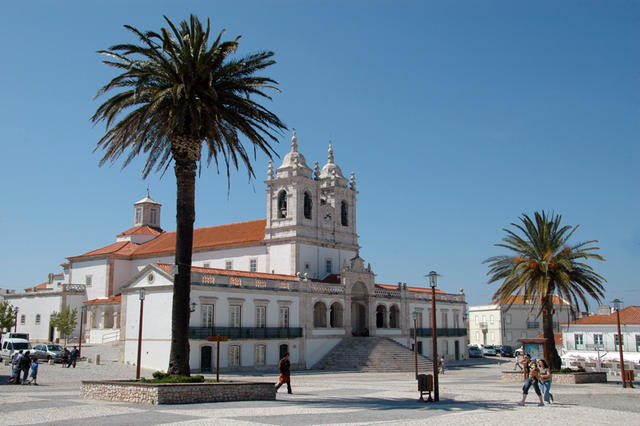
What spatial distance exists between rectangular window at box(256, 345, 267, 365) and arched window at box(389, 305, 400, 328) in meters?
17.2

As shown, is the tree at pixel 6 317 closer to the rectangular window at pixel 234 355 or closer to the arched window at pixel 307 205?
the rectangular window at pixel 234 355

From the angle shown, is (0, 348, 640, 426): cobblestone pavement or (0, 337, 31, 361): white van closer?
(0, 348, 640, 426): cobblestone pavement

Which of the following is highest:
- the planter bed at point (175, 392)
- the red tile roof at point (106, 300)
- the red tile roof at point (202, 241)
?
the red tile roof at point (202, 241)

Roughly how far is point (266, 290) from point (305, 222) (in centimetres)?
1080

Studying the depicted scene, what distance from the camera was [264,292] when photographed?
45594 millimetres

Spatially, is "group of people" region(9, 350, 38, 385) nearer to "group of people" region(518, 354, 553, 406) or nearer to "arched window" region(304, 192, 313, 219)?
"group of people" region(518, 354, 553, 406)

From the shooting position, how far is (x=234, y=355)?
1684 inches

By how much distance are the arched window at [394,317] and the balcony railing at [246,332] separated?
A: 13.9 metres

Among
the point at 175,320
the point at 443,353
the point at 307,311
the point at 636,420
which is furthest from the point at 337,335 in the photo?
the point at 636,420

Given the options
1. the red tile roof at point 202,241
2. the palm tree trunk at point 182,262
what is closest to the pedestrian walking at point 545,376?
the palm tree trunk at point 182,262

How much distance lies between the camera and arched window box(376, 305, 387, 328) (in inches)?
2254

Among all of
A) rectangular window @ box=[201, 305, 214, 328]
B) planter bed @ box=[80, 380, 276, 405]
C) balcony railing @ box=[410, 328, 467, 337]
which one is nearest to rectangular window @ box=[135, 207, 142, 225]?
balcony railing @ box=[410, 328, 467, 337]

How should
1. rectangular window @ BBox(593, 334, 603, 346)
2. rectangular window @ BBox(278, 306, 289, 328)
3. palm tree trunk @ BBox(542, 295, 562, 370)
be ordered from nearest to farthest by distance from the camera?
palm tree trunk @ BBox(542, 295, 562, 370)
rectangular window @ BBox(278, 306, 289, 328)
rectangular window @ BBox(593, 334, 603, 346)

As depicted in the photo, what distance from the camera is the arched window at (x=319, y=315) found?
51.9 m
